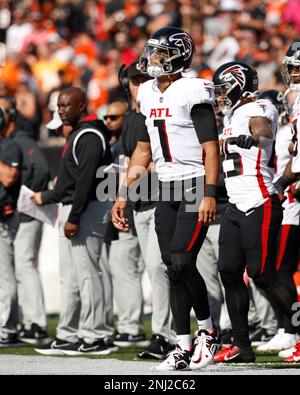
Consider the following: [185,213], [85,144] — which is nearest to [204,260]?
[85,144]

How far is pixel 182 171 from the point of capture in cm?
692

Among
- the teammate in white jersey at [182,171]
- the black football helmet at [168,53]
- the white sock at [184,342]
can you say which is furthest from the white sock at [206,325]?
the black football helmet at [168,53]

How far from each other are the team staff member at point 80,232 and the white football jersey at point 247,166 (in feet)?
4.83

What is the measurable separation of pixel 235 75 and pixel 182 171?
0.98 m

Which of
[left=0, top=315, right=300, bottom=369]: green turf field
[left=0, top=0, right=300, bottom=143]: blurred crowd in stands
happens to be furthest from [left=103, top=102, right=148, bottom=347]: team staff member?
[left=0, top=0, right=300, bottom=143]: blurred crowd in stands

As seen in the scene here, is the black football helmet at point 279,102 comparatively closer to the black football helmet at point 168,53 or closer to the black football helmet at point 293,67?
the black football helmet at point 293,67

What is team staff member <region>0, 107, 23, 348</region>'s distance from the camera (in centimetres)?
913

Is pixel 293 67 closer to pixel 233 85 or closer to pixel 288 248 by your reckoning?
pixel 233 85

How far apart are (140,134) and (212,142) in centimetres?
87

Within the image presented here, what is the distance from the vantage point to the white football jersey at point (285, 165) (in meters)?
8.41

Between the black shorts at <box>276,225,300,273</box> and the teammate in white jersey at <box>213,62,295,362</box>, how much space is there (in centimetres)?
91

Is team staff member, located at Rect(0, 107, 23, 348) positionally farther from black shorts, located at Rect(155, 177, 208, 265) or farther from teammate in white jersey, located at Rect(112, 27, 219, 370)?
black shorts, located at Rect(155, 177, 208, 265)
